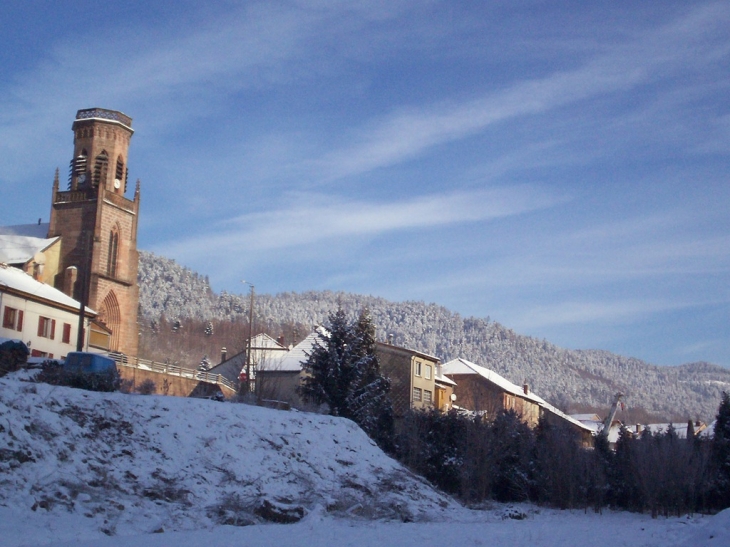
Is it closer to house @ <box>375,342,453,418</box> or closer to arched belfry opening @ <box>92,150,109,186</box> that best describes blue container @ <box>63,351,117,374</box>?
house @ <box>375,342,453,418</box>

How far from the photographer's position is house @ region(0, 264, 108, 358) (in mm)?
47719

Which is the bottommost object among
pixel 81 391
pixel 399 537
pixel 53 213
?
pixel 399 537

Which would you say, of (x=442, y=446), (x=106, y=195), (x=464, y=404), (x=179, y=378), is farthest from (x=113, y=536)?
(x=464, y=404)

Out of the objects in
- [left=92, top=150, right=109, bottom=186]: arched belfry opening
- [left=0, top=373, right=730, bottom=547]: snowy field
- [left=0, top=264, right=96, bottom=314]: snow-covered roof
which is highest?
[left=92, top=150, right=109, bottom=186]: arched belfry opening

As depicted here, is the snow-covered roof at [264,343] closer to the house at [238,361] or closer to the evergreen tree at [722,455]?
the house at [238,361]

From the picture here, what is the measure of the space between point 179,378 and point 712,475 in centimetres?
3129

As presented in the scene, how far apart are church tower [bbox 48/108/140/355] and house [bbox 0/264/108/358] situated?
9.56 meters

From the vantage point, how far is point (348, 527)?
Result: 22.1m

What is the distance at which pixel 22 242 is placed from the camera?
65375 millimetres

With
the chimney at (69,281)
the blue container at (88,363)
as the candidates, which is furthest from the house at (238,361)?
the blue container at (88,363)

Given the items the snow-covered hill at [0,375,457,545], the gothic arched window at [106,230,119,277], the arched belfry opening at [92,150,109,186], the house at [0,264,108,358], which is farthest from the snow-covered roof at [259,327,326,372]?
the snow-covered hill at [0,375,457,545]

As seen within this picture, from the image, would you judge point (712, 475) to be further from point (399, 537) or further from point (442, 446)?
point (399, 537)

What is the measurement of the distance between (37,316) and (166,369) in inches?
336

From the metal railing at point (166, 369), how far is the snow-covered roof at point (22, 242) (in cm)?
1571
